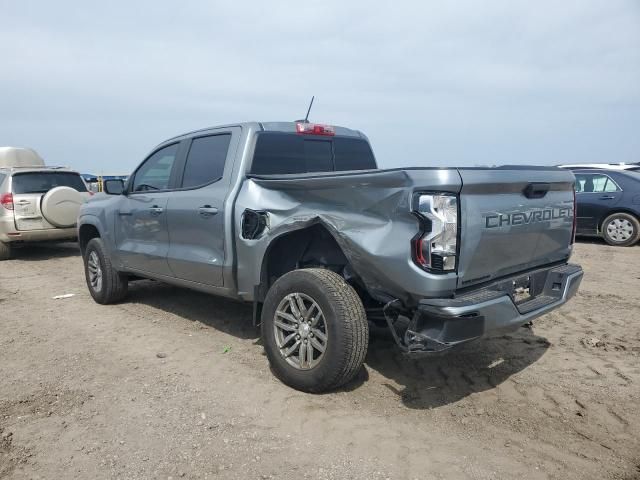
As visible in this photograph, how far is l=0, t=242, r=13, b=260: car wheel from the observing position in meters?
9.35

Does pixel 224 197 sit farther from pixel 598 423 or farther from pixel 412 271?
pixel 598 423

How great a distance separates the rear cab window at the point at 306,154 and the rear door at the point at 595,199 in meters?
6.82

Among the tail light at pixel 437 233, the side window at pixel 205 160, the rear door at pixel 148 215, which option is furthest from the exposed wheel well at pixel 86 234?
the tail light at pixel 437 233

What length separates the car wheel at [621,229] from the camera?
9484 mm

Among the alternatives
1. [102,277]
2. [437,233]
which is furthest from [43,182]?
[437,233]

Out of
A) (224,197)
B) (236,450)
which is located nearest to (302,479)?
(236,450)

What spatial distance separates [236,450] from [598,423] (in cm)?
217

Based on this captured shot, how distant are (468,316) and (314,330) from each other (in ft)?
3.50

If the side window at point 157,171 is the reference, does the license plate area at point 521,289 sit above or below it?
below

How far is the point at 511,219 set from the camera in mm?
3125

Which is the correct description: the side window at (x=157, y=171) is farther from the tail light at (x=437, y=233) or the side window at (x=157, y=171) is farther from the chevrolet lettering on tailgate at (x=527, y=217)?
the chevrolet lettering on tailgate at (x=527, y=217)

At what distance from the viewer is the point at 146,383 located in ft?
12.1

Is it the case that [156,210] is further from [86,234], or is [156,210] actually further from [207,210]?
[86,234]

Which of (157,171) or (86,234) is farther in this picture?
(86,234)
